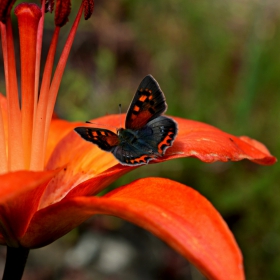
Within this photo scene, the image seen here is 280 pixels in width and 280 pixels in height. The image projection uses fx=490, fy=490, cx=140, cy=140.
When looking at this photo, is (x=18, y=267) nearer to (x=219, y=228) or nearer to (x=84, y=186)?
(x=84, y=186)

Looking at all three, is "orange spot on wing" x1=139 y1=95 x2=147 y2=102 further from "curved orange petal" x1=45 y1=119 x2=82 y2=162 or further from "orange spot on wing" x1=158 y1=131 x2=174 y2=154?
"curved orange petal" x1=45 y1=119 x2=82 y2=162

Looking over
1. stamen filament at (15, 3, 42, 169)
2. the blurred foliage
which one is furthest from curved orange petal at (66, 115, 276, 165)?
the blurred foliage

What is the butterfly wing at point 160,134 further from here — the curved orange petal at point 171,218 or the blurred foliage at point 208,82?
the blurred foliage at point 208,82

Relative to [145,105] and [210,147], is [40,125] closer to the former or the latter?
[145,105]

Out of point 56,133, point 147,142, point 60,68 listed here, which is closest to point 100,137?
point 147,142

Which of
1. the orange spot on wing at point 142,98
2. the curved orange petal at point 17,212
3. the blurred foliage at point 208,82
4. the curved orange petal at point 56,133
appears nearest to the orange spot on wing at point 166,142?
the orange spot on wing at point 142,98

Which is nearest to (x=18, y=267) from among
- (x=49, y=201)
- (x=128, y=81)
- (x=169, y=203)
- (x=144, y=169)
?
(x=49, y=201)
